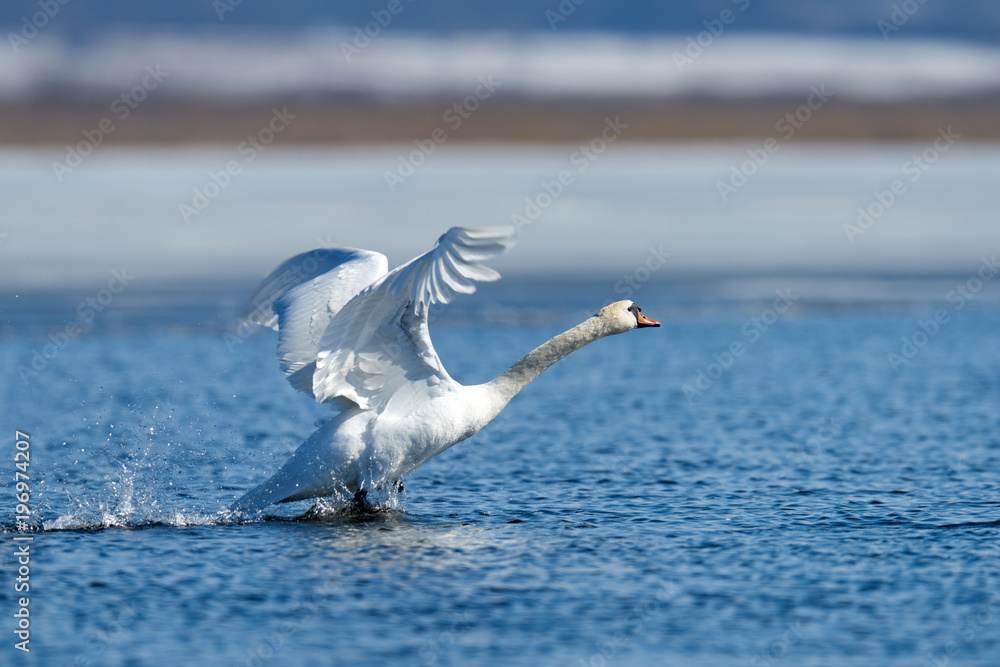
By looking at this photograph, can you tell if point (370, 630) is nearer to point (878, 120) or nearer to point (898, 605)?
point (898, 605)

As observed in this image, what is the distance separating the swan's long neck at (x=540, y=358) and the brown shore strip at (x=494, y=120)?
3534 cm

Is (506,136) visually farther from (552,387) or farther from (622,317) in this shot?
(622,317)

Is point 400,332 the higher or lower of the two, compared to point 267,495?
higher

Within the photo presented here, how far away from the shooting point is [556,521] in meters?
9.83

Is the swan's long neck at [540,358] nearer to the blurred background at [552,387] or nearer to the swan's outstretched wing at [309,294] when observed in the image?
the blurred background at [552,387]

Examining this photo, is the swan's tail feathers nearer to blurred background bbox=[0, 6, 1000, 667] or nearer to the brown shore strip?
blurred background bbox=[0, 6, 1000, 667]

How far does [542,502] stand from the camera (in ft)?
34.2

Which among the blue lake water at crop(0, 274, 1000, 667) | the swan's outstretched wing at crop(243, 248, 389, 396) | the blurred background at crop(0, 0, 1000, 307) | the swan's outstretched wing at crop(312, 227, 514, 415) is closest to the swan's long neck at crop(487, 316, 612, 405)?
the swan's outstretched wing at crop(312, 227, 514, 415)

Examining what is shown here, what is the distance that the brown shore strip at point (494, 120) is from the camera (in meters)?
46.4

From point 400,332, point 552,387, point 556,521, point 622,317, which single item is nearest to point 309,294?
point 400,332

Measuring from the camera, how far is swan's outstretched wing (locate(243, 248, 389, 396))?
10312 mm

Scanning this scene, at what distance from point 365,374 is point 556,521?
5.61ft

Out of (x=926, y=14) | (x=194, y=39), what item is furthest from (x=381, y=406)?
(x=926, y=14)

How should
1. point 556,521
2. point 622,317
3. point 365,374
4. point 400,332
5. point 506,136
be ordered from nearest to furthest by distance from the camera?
point 400,332 < point 556,521 < point 365,374 < point 622,317 < point 506,136
